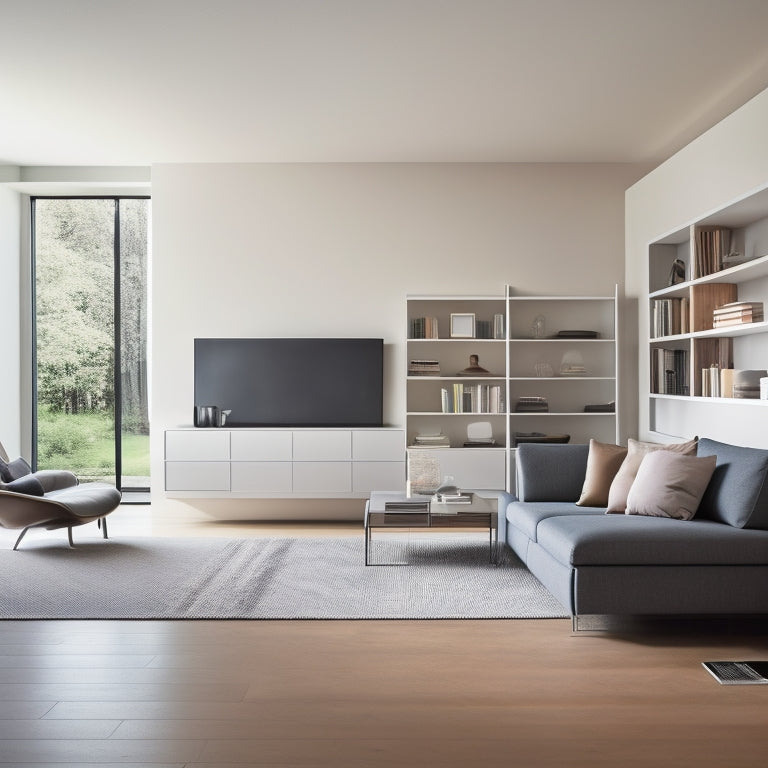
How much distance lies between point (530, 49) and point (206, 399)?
392 centimetres

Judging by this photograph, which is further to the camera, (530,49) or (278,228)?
(278,228)

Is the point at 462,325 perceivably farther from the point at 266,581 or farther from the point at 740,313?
the point at 266,581

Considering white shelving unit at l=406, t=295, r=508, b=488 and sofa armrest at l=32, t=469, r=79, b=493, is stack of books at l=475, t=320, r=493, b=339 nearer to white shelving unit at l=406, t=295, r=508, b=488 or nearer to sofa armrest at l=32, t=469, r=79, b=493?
white shelving unit at l=406, t=295, r=508, b=488

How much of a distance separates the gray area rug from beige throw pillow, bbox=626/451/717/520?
71 cm

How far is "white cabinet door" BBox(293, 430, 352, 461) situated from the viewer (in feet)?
21.5

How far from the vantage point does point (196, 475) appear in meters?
6.56

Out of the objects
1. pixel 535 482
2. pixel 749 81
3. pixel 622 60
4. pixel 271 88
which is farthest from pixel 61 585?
pixel 749 81

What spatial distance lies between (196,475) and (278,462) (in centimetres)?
68

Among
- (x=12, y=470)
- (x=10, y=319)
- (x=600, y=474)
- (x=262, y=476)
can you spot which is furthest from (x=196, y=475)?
(x=600, y=474)

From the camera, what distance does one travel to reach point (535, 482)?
5.08 metres

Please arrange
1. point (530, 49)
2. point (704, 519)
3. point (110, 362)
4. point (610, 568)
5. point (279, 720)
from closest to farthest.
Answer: point (279, 720) → point (610, 568) → point (704, 519) → point (530, 49) → point (110, 362)

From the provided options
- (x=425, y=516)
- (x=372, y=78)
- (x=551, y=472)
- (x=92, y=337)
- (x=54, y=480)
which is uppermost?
(x=372, y=78)

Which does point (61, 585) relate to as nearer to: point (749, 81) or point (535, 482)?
point (535, 482)

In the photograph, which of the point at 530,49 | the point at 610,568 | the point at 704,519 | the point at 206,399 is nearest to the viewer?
the point at 610,568
